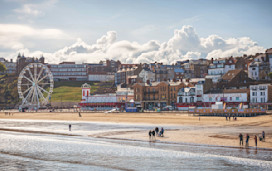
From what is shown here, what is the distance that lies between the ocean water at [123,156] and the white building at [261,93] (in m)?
57.5

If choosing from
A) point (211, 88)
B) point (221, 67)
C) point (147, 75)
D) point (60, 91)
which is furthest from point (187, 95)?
point (60, 91)

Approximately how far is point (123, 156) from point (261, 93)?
6621 centimetres

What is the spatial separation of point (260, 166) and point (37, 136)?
3387cm

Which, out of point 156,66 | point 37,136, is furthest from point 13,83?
point 37,136

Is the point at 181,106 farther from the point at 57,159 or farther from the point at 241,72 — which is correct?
the point at 57,159

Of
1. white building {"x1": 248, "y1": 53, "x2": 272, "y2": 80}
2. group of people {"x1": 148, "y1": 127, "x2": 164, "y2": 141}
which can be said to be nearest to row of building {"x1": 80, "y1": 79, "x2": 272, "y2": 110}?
white building {"x1": 248, "y1": 53, "x2": 272, "y2": 80}

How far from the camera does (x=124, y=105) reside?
12006cm

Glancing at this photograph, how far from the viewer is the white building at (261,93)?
9088cm

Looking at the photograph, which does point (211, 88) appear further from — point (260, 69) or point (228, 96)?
point (260, 69)

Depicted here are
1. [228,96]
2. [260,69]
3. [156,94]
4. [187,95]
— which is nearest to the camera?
[228,96]

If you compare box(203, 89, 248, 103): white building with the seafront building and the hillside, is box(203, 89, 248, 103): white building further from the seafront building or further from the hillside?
the hillside

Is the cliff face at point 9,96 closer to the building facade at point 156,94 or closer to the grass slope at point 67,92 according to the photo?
the grass slope at point 67,92

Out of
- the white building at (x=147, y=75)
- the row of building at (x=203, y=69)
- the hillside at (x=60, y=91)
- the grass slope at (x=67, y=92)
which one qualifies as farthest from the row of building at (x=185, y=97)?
the hillside at (x=60, y=91)

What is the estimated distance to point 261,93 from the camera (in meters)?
91.5
